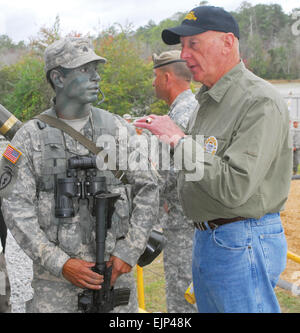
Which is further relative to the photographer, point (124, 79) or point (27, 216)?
point (124, 79)

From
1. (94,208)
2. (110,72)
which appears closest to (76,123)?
(94,208)

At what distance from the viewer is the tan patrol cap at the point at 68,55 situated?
267 cm

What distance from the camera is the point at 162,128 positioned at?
2242 mm

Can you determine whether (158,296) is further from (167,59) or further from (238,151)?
(238,151)

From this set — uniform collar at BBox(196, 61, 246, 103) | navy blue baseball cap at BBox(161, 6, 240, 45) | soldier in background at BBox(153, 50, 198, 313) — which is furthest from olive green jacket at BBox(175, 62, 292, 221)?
soldier in background at BBox(153, 50, 198, 313)

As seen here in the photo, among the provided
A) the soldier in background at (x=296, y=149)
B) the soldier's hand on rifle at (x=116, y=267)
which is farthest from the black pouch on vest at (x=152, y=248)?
the soldier in background at (x=296, y=149)

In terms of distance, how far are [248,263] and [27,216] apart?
1305mm

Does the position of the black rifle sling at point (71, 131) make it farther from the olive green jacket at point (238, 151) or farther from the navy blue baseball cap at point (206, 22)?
the navy blue baseball cap at point (206, 22)

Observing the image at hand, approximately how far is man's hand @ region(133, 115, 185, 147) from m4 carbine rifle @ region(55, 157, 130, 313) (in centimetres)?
53

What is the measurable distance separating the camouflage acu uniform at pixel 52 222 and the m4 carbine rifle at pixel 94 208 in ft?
0.23

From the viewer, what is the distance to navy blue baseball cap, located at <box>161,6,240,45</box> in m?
2.38

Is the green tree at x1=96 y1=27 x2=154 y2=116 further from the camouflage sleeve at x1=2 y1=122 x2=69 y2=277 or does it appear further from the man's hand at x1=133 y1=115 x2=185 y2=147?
the man's hand at x1=133 y1=115 x2=185 y2=147
